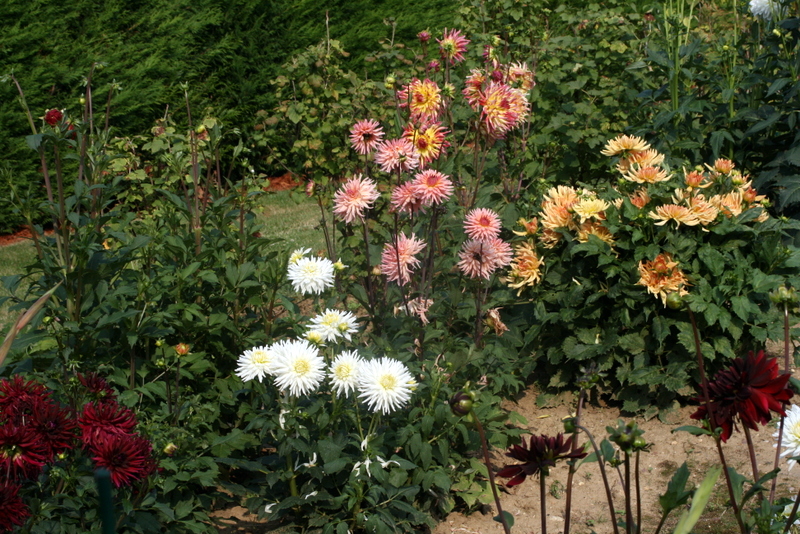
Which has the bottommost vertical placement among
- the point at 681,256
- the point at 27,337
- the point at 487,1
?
the point at 27,337

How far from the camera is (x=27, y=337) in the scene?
2.42 metres

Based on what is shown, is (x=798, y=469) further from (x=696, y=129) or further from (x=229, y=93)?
(x=229, y=93)

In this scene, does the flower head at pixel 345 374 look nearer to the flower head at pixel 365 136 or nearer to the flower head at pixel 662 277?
the flower head at pixel 365 136

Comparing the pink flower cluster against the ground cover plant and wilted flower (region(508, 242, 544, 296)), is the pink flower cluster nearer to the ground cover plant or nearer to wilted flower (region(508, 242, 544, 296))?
the ground cover plant

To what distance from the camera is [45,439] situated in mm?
1835

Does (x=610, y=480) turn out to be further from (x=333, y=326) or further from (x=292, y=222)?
(x=292, y=222)

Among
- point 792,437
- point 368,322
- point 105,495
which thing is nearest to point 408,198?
point 368,322

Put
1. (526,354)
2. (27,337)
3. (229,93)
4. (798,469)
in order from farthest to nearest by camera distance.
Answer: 1. (229,93)
2. (526,354)
3. (798,469)
4. (27,337)

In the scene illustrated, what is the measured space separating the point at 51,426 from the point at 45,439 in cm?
3

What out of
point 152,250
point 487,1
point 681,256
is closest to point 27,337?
point 152,250

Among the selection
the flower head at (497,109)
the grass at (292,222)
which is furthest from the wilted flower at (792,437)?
the grass at (292,222)

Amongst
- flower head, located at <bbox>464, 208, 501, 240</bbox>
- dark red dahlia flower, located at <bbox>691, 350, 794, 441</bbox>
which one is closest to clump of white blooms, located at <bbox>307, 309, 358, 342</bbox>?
flower head, located at <bbox>464, 208, 501, 240</bbox>

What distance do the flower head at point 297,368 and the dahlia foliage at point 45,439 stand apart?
405 millimetres

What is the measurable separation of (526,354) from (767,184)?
5.08 ft
